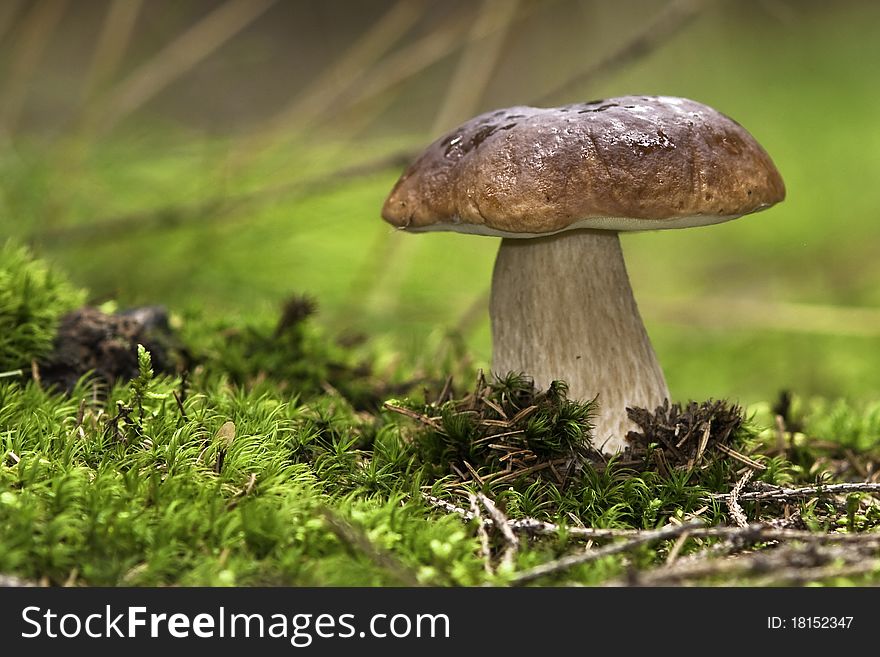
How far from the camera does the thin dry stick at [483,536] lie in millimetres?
1526

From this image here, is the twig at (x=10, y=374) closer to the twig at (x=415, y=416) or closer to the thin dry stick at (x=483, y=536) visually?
the twig at (x=415, y=416)

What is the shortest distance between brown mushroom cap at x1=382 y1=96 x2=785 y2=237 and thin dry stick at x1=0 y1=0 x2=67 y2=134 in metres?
2.53

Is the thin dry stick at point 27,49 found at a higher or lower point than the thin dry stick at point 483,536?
higher

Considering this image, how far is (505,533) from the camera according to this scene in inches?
63.4

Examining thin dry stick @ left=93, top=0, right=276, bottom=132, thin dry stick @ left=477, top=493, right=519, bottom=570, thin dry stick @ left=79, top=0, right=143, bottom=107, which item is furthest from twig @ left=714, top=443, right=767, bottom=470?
thin dry stick @ left=79, top=0, right=143, bottom=107

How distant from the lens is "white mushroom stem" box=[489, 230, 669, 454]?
2.28 metres

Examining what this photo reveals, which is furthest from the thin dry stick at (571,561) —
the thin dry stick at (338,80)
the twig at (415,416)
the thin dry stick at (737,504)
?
the thin dry stick at (338,80)

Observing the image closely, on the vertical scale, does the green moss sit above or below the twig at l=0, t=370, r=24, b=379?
above

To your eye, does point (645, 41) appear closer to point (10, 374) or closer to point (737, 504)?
point (737, 504)

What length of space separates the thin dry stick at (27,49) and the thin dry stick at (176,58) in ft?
1.27

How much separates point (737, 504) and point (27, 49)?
12.3 feet

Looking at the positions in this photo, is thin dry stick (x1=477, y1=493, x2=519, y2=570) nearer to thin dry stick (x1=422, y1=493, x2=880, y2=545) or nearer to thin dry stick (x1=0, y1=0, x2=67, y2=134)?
thin dry stick (x1=422, y1=493, x2=880, y2=545)

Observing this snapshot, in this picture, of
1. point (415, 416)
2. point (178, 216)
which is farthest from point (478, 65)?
point (415, 416)
